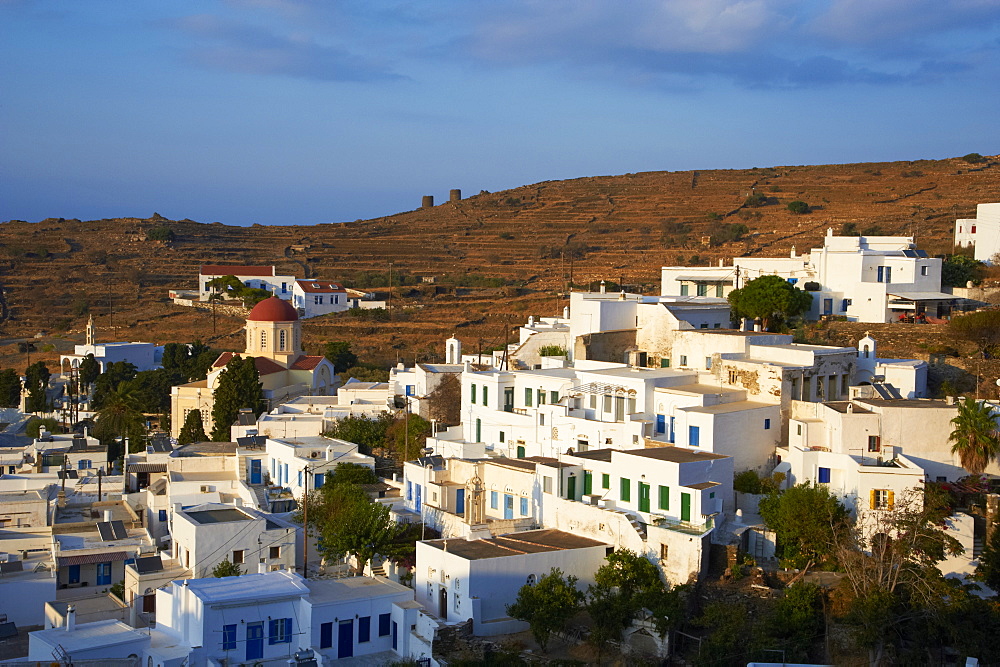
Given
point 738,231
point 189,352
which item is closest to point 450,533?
point 189,352

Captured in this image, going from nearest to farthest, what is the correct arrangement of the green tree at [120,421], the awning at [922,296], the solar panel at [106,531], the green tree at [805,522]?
1. the green tree at [805,522]
2. the solar panel at [106,531]
3. the awning at [922,296]
4. the green tree at [120,421]

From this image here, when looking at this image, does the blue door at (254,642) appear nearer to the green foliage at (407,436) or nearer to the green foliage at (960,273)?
the green foliage at (407,436)

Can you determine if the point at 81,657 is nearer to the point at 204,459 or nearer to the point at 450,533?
the point at 450,533

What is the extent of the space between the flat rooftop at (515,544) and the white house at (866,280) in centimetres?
1775

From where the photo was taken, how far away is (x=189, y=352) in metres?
52.6

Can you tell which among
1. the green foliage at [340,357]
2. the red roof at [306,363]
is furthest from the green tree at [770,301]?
the green foliage at [340,357]

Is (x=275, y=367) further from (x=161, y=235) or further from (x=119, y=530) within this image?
(x=161, y=235)

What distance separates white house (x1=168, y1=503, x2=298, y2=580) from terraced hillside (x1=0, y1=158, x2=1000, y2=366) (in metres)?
29.9

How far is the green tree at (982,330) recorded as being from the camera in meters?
30.8

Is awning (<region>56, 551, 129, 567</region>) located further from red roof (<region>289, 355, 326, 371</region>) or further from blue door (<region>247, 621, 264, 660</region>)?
red roof (<region>289, 355, 326, 371</region>)

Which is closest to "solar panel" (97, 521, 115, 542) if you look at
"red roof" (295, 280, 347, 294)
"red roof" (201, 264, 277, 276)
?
"red roof" (295, 280, 347, 294)

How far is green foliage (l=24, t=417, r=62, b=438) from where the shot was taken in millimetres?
41156

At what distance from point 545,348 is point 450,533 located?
12317mm

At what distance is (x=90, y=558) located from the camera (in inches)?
981
